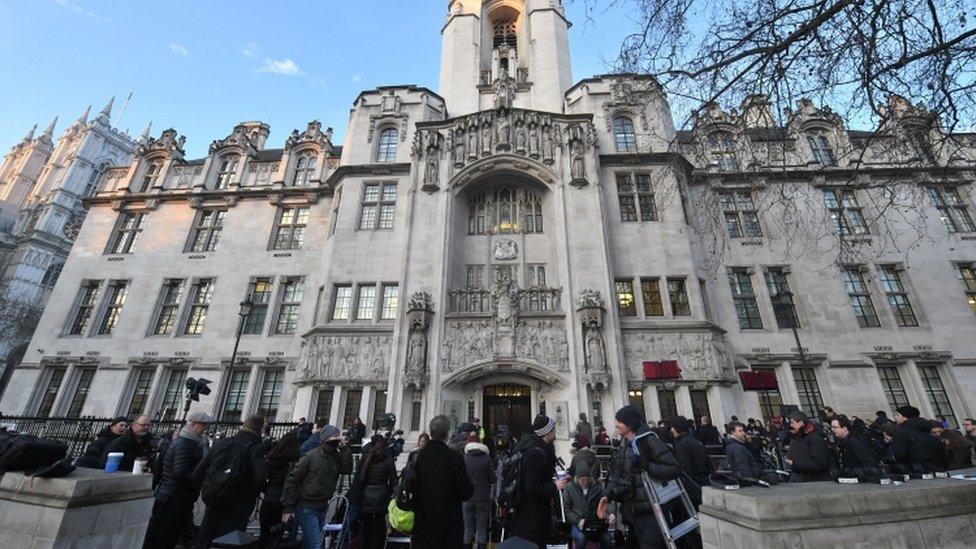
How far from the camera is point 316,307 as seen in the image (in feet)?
63.4

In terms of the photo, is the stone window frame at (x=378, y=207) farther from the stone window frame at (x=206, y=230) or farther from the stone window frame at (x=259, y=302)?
the stone window frame at (x=206, y=230)

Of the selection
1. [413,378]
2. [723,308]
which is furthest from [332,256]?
[723,308]

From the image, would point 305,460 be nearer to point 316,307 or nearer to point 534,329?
point 534,329

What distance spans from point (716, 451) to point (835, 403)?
11050mm

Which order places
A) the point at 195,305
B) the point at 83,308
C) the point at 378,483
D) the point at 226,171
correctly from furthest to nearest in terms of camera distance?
the point at 226,171
the point at 83,308
the point at 195,305
the point at 378,483

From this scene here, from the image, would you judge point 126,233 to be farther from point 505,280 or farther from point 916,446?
point 916,446

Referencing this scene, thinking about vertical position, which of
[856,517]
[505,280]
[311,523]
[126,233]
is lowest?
[311,523]

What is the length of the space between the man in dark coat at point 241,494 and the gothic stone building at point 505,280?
34.9 ft

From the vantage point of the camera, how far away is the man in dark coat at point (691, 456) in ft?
18.2

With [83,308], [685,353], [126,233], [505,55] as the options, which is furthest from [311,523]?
[505,55]

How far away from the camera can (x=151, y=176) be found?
25.9 m

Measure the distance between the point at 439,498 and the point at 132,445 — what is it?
5085 millimetres

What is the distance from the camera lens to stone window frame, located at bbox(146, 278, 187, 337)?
20.8m

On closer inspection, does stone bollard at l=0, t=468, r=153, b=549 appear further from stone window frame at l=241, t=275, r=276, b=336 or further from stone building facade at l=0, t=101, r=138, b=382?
stone building facade at l=0, t=101, r=138, b=382
